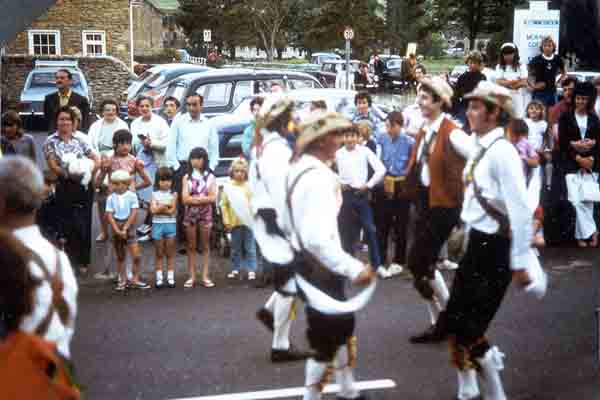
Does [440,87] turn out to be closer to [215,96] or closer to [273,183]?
[273,183]

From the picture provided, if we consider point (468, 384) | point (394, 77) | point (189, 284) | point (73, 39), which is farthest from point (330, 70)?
point (468, 384)

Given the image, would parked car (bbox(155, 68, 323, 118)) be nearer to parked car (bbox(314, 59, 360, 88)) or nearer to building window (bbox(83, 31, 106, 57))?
parked car (bbox(314, 59, 360, 88))

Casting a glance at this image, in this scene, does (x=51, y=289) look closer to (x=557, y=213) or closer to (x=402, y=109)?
(x=402, y=109)

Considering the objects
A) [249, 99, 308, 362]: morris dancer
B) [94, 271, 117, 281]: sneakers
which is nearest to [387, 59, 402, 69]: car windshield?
[249, 99, 308, 362]: morris dancer

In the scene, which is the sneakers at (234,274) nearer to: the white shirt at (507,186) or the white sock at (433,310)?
the white sock at (433,310)

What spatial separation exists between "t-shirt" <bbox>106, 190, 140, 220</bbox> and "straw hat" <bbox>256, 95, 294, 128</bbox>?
0.77m

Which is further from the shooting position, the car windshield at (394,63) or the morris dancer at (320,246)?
the car windshield at (394,63)

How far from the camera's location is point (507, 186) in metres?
3.76

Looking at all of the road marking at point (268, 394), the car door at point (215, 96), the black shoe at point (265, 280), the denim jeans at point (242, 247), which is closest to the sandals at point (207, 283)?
the denim jeans at point (242, 247)

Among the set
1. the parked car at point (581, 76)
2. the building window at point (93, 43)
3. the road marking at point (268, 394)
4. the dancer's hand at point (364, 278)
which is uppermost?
the building window at point (93, 43)

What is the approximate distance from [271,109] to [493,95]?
2.71ft

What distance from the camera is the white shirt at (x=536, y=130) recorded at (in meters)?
3.96

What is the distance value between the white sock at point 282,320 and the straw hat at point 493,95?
3.33 feet

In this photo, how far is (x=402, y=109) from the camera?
3.90 m
